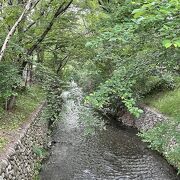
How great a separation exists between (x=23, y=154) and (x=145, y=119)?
11.6 m

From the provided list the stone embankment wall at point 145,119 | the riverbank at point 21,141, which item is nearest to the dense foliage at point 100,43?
the riverbank at point 21,141

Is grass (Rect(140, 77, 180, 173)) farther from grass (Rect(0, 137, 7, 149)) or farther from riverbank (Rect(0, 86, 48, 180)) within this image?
grass (Rect(0, 137, 7, 149))

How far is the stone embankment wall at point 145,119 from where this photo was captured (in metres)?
18.4

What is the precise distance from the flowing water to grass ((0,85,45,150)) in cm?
192

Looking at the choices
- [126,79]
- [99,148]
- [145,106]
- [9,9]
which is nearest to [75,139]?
[99,148]

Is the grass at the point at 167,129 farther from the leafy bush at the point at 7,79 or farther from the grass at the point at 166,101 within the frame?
the leafy bush at the point at 7,79

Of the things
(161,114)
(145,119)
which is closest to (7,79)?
(161,114)

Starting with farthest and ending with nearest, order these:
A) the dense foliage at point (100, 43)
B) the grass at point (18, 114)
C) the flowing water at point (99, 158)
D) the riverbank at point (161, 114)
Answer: the riverbank at point (161, 114) → the flowing water at point (99, 158) → the grass at point (18, 114) → the dense foliage at point (100, 43)

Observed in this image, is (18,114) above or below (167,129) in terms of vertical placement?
below

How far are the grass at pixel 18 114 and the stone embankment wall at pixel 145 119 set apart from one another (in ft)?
23.5

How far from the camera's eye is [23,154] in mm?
10500

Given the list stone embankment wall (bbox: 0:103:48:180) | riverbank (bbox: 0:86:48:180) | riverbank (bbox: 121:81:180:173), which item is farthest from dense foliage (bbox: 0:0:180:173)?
riverbank (bbox: 121:81:180:173)

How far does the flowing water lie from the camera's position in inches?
494

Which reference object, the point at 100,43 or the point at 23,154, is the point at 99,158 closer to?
the point at 23,154
